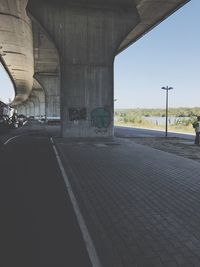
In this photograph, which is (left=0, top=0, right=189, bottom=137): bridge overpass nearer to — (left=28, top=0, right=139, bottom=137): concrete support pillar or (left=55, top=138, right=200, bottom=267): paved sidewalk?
(left=28, top=0, right=139, bottom=137): concrete support pillar

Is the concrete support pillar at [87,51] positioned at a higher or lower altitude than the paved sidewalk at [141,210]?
higher

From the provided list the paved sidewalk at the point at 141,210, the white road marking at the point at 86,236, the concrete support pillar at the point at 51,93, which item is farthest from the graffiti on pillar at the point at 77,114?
the concrete support pillar at the point at 51,93

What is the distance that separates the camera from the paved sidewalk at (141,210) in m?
4.75

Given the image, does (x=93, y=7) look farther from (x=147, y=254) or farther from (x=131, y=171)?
→ (x=147, y=254)

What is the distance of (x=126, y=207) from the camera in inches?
281

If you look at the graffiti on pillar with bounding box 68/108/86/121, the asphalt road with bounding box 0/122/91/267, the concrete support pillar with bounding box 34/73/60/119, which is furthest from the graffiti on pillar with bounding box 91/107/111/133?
the concrete support pillar with bounding box 34/73/60/119

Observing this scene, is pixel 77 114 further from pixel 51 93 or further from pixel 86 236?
pixel 51 93

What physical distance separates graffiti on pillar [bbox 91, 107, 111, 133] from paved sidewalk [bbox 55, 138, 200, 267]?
40.5ft

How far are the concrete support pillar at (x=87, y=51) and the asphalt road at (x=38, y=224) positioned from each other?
14.4 meters

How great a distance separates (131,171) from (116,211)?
483cm

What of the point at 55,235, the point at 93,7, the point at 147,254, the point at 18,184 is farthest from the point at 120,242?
the point at 93,7

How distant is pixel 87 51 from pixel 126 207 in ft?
62.6

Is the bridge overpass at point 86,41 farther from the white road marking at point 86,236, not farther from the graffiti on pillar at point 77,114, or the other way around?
the white road marking at point 86,236

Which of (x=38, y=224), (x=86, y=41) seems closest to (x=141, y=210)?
(x=38, y=224)
